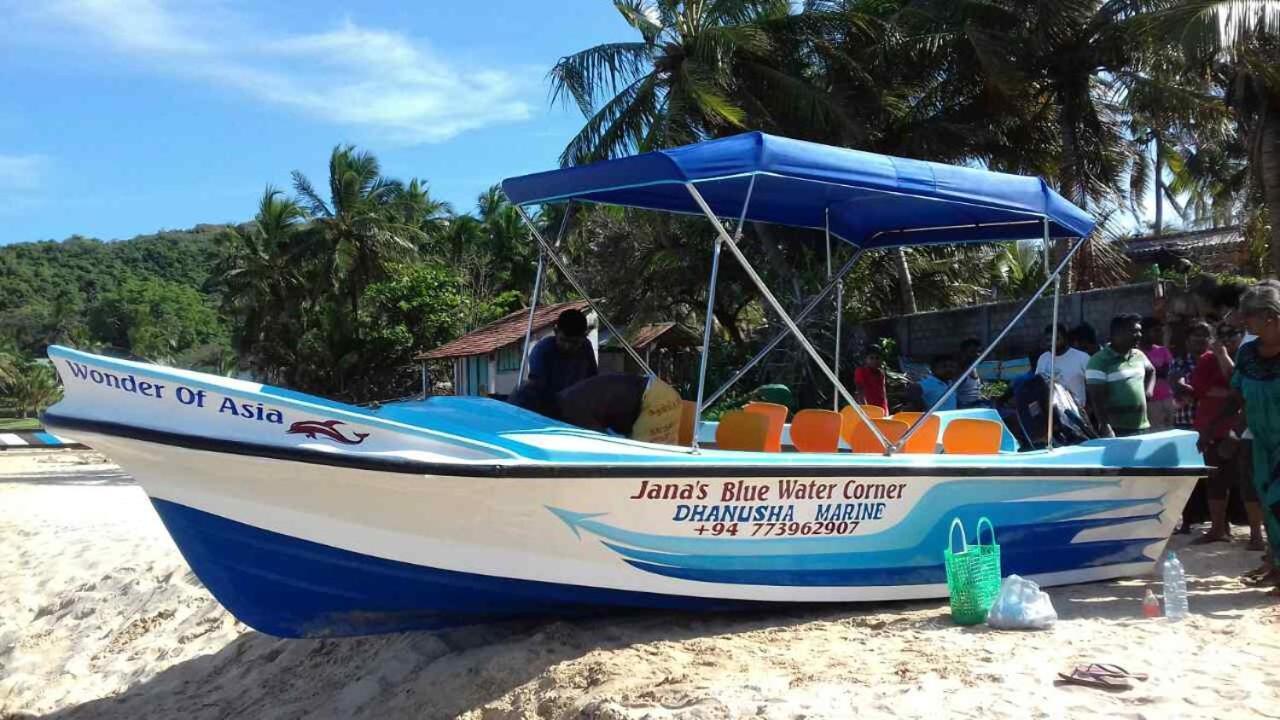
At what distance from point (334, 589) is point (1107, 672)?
3243 mm

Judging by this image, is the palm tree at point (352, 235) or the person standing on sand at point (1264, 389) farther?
the palm tree at point (352, 235)

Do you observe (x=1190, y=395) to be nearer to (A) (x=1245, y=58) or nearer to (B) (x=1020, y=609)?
(B) (x=1020, y=609)

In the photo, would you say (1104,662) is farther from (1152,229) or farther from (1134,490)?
(1152,229)

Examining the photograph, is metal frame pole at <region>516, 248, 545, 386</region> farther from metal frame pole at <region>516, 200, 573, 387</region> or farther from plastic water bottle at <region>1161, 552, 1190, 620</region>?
plastic water bottle at <region>1161, 552, 1190, 620</region>

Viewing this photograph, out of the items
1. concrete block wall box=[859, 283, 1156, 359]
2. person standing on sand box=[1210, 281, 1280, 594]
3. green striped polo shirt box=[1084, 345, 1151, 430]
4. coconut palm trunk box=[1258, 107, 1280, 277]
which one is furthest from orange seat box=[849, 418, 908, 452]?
coconut palm trunk box=[1258, 107, 1280, 277]

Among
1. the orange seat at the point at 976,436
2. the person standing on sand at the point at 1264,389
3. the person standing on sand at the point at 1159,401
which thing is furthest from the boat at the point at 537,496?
the person standing on sand at the point at 1159,401

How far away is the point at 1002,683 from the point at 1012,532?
1.77 m

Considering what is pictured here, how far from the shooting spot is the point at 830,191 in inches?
242

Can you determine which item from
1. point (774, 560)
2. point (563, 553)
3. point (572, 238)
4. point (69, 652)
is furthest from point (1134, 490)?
point (572, 238)

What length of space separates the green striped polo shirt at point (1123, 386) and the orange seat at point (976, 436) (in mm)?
883

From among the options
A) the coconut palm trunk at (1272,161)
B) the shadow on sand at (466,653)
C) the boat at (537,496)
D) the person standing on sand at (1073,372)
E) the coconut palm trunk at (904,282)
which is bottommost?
the shadow on sand at (466,653)

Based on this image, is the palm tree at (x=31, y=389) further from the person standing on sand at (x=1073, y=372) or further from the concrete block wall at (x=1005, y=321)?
the person standing on sand at (x=1073, y=372)

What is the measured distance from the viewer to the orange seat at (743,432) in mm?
5703

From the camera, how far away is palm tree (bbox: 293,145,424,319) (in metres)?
33.6
